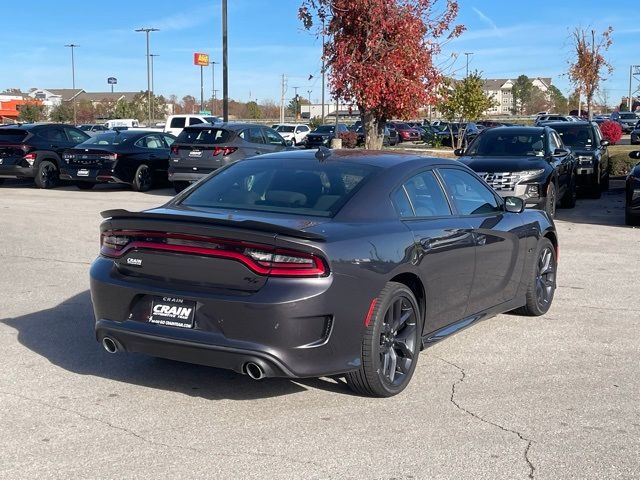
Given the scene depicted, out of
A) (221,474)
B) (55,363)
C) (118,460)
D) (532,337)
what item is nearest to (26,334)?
(55,363)

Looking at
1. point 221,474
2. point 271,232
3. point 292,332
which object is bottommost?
point 221,474

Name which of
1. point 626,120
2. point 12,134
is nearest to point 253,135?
point 12,134

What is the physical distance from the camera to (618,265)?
10578mm

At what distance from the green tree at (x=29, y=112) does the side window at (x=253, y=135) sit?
70.7 m

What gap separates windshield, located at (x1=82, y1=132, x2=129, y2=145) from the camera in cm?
2083

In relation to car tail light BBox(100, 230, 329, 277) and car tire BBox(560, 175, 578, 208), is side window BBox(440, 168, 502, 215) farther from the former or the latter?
car tire BBox(560, 175, 578, 208)

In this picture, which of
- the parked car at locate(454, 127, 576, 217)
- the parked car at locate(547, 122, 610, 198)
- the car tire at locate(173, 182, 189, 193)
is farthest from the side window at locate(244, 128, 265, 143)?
the parked car at locate(547, 122, 610, 198)

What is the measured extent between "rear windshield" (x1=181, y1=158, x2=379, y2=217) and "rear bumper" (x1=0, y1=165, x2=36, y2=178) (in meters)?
16.3

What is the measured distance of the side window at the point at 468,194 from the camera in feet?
21.6

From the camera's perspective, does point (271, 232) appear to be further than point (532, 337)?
No

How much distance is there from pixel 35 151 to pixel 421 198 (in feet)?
57.0

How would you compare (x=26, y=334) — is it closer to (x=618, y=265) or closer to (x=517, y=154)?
(x=618, y=265)

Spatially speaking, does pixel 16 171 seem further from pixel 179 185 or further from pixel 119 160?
pixel 179 185

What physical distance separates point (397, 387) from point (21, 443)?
90.3 inches
